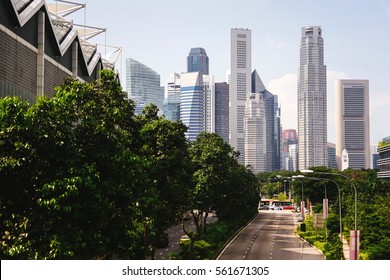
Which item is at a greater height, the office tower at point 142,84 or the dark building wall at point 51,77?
the office tower at point 142,84

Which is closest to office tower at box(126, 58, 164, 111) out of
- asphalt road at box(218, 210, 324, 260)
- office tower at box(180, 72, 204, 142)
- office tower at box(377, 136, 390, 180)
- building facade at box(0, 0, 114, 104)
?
building facade at box(0, 0, 114, 104)

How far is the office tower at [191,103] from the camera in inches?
5901

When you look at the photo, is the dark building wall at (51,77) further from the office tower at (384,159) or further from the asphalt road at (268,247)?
the office tower at (384,159)

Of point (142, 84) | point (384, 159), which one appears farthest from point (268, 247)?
point (384, 159)

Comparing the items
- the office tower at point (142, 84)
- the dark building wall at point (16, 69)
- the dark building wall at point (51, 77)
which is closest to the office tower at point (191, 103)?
the office tower at point (142, 84)

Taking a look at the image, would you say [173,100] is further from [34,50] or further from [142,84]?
[34,50]

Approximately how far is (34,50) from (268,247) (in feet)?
123

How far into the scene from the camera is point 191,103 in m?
162

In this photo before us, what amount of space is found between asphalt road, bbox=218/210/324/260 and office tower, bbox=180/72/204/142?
5651cm

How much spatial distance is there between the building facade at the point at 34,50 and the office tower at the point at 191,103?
80530 mm

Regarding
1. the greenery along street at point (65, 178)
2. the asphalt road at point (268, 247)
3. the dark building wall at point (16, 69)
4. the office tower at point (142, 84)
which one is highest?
the office tower at point (142, 84)

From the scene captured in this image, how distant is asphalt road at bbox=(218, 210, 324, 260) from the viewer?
6059cm

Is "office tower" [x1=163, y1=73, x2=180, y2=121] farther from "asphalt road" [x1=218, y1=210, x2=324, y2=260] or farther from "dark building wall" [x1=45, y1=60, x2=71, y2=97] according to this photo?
"dark building wall" [x1=45, y1=60, x2=71, y2=97]
